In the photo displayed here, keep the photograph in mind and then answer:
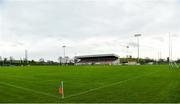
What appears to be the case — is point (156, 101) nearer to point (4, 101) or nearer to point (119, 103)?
point (119, 103)

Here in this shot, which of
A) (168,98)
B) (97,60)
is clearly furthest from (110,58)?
(168,98)

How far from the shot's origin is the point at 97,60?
19562cm

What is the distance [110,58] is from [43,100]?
6939 inches

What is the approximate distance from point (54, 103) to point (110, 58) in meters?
177

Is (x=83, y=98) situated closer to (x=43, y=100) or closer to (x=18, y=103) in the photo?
(x=43, y=100)

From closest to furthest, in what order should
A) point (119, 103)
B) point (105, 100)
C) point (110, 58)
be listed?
point (119, 103), point (105, 100), point (110, 58)

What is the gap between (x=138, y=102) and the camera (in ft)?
43.9

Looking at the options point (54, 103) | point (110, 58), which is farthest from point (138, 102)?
point (110, 58)

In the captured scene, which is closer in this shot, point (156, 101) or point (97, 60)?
point (156, 101)

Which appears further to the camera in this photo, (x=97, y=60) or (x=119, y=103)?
(x=97, y=60)

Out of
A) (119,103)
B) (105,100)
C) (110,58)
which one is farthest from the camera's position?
(110,58)

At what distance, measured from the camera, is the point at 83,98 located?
14.8m

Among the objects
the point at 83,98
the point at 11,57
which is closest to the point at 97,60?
the point at 11,57

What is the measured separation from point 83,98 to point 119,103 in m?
2.36
